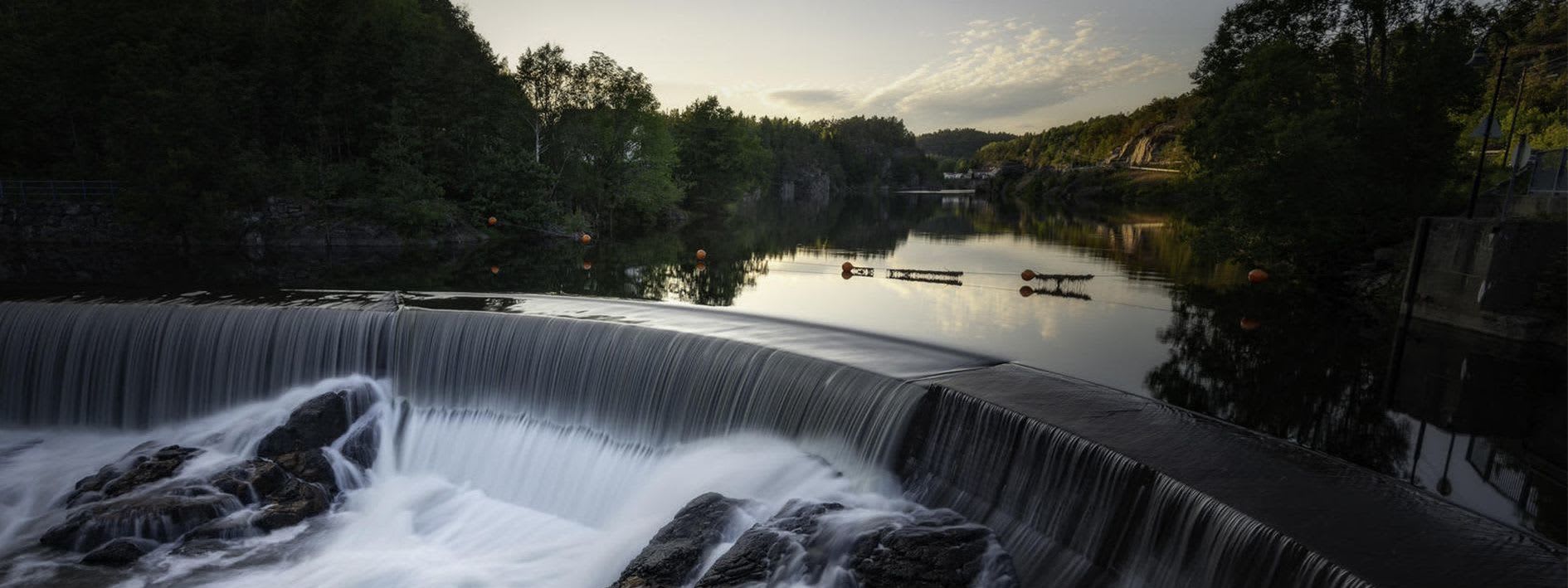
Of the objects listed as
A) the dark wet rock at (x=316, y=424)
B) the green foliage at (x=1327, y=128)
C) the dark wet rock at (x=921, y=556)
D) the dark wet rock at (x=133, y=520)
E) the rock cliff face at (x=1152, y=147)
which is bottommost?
the dark wet rock at (x=133, y=520)

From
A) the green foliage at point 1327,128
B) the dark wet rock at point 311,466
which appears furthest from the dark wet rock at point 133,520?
the green foliage at point 1327,128

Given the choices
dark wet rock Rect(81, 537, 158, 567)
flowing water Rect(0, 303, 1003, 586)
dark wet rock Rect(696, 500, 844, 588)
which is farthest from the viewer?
flowing water Rect(0, 303, 1003, 586)

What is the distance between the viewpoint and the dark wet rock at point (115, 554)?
9289 mm

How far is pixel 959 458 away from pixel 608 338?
682 centimetres

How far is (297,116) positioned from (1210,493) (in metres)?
44.2

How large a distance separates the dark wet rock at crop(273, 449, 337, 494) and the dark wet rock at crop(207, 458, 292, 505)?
0.45 feet

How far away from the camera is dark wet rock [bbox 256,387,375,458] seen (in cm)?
1193

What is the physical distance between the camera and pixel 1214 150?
27312 mm

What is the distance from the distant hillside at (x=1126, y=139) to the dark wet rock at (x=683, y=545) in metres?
95.9

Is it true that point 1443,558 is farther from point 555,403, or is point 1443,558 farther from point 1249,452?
point 555,403

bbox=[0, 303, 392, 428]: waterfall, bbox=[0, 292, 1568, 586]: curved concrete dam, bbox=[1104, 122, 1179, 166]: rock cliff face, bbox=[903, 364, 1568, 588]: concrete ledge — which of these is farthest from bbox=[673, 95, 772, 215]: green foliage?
bbox=[1104, 122, 1179, 166]: rock cliff face

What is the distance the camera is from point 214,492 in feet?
34.4

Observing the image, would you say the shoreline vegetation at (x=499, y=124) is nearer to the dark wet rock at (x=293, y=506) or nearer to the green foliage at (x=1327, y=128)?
the green foliage at (x=1327, y=128)

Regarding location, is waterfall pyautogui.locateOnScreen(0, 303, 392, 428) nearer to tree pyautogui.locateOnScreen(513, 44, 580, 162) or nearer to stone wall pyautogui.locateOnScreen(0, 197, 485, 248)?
stone wall pyautogui.locateOnScreen(0, 197, 485, 248)
